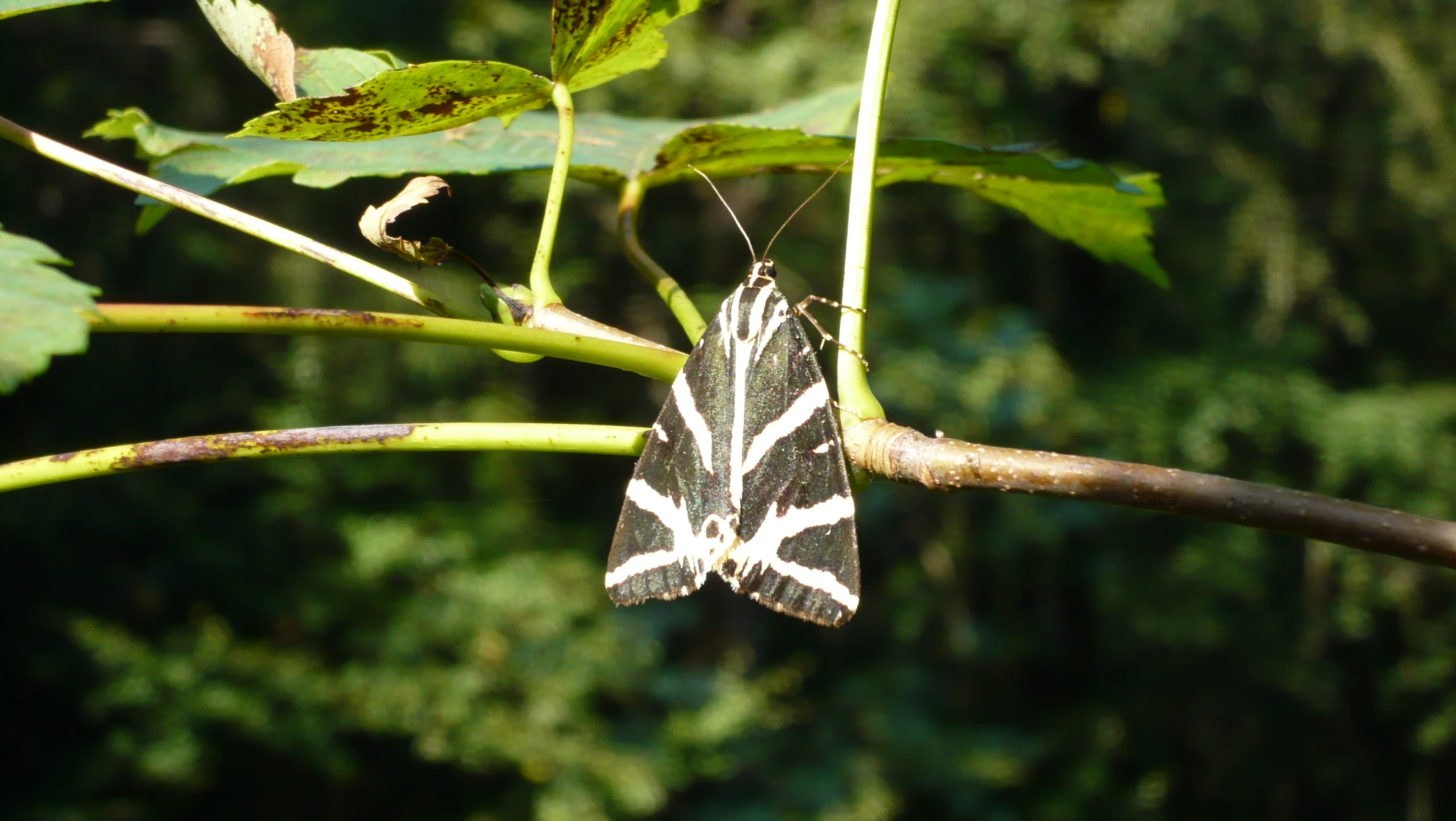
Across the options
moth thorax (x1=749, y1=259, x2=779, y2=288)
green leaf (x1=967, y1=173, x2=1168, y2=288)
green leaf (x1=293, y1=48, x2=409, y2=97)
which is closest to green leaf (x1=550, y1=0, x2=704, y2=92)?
green leaf (x1=293, y1=48, x2=409, y2=97)

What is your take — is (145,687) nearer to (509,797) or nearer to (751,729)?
(509,797)

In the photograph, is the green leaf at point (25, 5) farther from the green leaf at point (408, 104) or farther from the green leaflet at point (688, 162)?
the green leaflet at point (688, 162)

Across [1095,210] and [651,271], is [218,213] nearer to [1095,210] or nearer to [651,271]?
[651,271]

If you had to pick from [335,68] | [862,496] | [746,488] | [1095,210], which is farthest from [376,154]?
[862,496]

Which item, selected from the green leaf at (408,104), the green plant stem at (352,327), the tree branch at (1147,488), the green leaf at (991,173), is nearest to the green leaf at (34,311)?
the green plant stem at (352,327)

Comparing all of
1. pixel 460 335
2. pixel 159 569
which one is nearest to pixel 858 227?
pixel 460 335

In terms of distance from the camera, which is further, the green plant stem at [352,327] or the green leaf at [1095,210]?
the green leaf at [1095,210]
